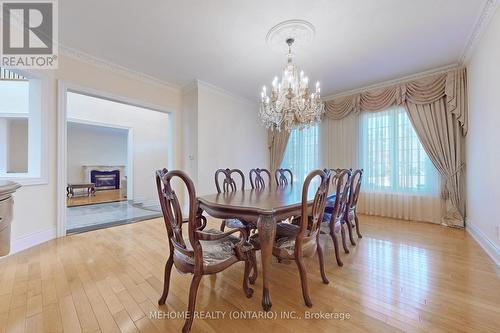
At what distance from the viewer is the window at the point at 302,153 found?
486 centimetres

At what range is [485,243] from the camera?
2379mm

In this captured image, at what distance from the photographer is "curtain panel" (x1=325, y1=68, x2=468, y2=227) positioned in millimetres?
3170


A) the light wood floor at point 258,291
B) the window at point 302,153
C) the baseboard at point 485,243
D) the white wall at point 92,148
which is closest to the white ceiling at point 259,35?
the window at point 302,153

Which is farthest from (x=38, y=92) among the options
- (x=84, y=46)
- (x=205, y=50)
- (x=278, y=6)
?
(x=278, y=6)

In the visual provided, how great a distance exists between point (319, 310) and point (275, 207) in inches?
29.2

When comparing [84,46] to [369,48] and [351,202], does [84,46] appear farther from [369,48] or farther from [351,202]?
[351,202]

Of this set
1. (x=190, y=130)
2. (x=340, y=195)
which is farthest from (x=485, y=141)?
(x=190, y=130)

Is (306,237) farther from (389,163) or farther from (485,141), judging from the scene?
(389,163)

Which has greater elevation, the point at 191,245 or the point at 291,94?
the point at 291,94

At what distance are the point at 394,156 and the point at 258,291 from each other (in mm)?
3609

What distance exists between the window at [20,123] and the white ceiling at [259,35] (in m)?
1.01

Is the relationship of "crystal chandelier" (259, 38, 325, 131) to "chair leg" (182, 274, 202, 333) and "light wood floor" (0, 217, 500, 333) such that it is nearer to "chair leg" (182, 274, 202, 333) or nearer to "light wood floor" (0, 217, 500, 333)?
"light wood floor" (0, 217, 500, 333)

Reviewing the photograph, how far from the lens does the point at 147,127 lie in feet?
20.1

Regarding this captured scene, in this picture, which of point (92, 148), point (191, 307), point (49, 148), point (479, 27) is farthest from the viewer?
point (92, 148)
